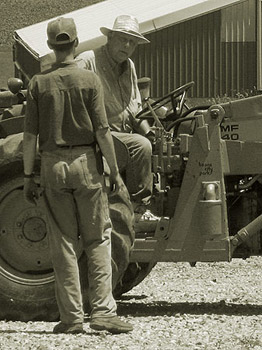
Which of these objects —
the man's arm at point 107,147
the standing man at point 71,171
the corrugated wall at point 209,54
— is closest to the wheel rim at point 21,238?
the standing man at point 71,171

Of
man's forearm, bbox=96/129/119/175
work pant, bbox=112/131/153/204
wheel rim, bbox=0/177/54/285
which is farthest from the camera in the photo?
wheel rim, bbox=0/177/54/285

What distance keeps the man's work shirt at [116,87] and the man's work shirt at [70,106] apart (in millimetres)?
1078

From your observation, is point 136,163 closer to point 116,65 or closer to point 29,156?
point 116,65

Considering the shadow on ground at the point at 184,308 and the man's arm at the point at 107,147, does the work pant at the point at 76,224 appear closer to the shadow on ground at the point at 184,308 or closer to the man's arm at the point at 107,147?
the man's arm at the point at 107,147

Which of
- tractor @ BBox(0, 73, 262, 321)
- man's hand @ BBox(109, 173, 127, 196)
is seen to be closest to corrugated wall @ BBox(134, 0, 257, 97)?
tractor @ BBox(0, 73, 262, 321)

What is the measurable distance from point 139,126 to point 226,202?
0.84 meters

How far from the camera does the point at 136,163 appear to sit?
28.4ft

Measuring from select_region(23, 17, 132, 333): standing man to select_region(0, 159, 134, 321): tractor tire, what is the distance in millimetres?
809

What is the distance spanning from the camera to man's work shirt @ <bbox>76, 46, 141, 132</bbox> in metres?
8.83

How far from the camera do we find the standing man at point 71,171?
7.65 meters

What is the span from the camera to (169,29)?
3488 cm

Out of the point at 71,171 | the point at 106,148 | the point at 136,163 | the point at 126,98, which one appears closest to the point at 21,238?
the point at 136,163

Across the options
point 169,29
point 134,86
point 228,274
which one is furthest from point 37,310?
point 169,29

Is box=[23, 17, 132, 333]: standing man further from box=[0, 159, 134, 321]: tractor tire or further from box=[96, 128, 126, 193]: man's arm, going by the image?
box=[0, 159, 134, 321]: tractor tire
